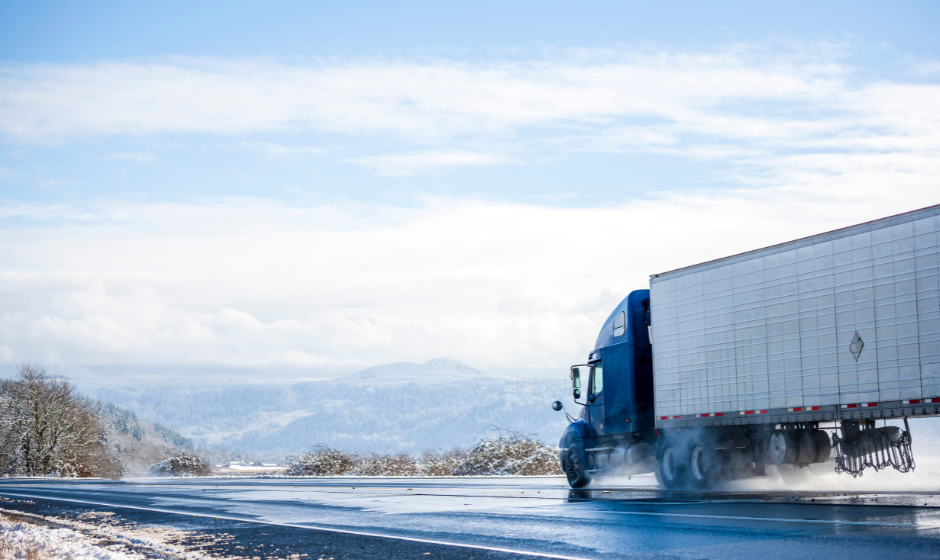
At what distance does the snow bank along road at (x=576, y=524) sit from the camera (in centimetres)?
847

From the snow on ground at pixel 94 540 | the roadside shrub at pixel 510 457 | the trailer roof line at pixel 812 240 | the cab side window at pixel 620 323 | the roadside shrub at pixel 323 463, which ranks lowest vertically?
the roadside shrub at pixel 323 463

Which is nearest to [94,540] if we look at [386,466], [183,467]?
[386,466]

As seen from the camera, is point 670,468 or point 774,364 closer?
point 774,364

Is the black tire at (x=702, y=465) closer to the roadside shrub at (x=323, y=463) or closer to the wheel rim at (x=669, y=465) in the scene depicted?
the wheel rim at (x=669, y=465)

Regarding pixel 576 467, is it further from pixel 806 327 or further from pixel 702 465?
pixel 806 327

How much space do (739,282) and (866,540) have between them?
893 cm

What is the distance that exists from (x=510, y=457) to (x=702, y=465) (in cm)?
1663

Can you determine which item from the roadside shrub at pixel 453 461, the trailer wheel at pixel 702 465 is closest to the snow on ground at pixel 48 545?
the trailer wheel at pixel 702 465

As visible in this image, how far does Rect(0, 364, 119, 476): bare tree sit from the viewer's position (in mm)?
56031

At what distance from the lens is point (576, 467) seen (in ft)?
66.8

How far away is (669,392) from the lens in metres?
18.2

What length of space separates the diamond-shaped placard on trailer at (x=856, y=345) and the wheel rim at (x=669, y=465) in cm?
517

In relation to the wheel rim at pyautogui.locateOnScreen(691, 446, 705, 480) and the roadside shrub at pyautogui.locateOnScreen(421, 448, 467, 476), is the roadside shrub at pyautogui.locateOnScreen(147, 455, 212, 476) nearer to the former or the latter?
the roadside shrub at pyautogui.locateOnScreen(421, 448, 467, 476)

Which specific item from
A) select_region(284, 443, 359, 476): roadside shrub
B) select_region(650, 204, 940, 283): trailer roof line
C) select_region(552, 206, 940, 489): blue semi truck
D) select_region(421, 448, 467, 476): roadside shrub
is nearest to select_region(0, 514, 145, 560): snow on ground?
A: select_region(552, 206, 940, 489): blue semi truck
